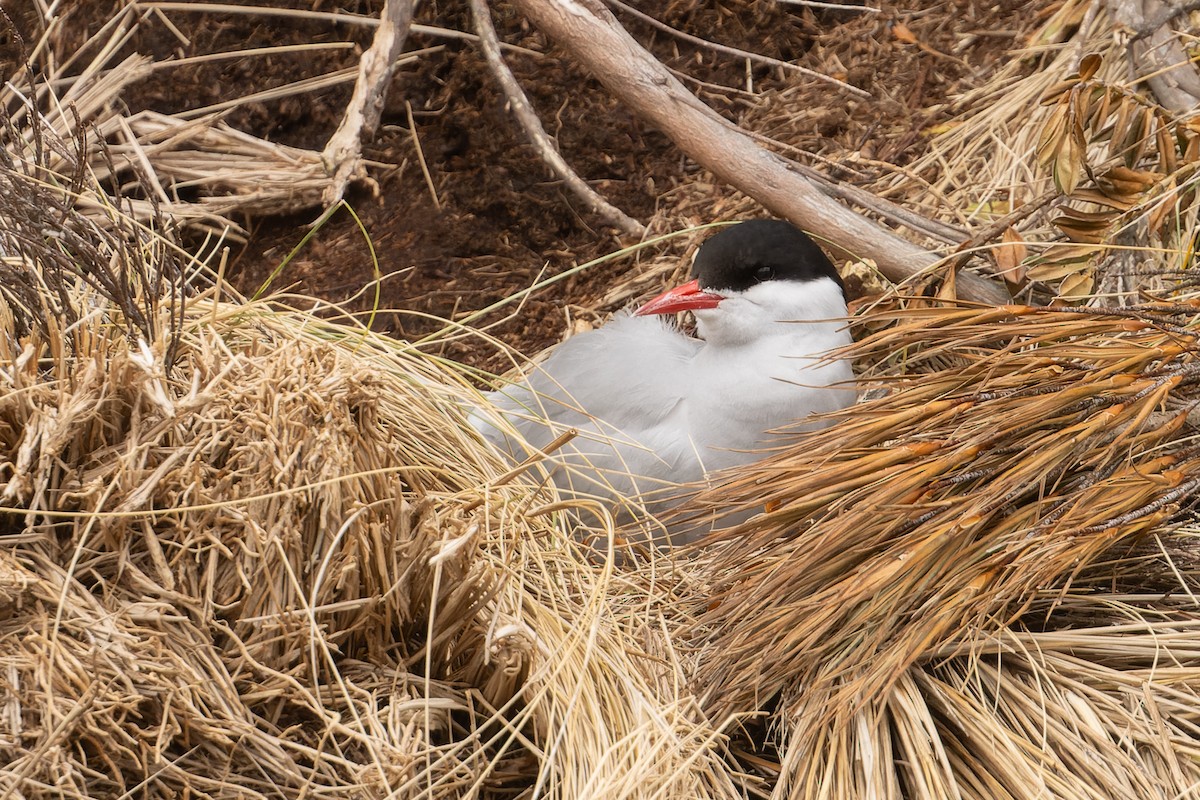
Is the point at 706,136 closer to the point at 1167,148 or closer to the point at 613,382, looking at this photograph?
the point at 613,382

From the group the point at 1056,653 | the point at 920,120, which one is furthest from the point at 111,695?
the point at 920,120

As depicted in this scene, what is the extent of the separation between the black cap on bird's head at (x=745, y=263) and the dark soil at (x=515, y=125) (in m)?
0.85

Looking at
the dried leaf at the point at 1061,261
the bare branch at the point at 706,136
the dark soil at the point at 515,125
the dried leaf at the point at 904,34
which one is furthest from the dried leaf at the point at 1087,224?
the dried leaf at the point at 904,34

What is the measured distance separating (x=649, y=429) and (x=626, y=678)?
80 cm

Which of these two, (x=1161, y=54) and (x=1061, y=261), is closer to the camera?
(x=1061, y=261)

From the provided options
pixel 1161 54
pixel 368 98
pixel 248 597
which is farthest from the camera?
pixel 368 98

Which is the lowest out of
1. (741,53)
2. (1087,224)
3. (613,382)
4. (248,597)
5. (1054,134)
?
(613,382)

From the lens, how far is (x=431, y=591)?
5.04 feet

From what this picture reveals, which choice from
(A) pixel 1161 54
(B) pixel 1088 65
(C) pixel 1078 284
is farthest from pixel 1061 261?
(A) pixel 1161 54

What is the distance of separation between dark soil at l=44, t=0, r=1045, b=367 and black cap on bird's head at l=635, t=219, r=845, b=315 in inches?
33.3

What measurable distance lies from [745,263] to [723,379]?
0.73 feet

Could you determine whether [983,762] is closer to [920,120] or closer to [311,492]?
[311,492]

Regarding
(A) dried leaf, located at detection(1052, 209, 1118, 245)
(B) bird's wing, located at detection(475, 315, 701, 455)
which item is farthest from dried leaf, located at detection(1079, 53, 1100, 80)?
(B) bird's wing, located at detection(475, 315, 701, 455)

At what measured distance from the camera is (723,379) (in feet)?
7.63
